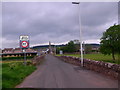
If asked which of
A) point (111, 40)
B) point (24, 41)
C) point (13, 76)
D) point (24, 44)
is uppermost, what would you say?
point (111, 40)

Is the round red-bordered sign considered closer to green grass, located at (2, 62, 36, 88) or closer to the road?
green grass, located at (2, 62, 36, 88)

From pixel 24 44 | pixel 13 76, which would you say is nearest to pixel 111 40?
pixel 24 44

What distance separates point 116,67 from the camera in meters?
7.75

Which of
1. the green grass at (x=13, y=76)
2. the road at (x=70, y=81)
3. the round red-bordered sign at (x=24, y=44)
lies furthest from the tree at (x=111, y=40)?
the road at (x=70, y=81)

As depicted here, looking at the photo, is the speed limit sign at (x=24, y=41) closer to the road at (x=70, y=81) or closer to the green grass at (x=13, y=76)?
the green grass at (x=13, y=76)

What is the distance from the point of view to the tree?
89.7 feet

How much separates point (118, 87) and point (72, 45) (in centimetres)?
9961

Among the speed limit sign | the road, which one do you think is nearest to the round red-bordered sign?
the speed limit sign

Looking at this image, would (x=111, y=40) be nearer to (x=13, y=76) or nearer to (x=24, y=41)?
(x=24, y=41)

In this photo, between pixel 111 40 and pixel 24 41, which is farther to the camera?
pixel 111 40

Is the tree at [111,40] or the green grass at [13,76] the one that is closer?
the green grass at [13,76]

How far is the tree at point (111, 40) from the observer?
27344 mm

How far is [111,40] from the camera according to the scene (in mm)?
→ 28234

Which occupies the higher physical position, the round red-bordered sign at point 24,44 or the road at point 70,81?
the round red-bordered sign at point 24,44
